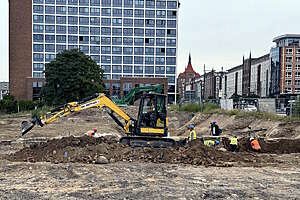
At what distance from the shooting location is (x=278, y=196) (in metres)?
7.70

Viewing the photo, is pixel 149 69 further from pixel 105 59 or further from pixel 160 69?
pixel 105 59

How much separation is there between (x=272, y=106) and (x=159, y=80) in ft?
189

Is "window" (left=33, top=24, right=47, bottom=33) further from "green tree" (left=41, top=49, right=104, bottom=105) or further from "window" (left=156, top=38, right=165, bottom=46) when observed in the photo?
"green tree" (left=41, top=49, right=104, bottom=105)

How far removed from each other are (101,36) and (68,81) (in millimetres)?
39068

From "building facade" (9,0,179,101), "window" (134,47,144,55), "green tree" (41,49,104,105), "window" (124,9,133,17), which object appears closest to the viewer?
"green tree" (41,49,104,105)

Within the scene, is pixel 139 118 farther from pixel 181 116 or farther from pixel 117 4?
pixel 117 4

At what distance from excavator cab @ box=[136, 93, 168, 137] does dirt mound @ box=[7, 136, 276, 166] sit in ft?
3.19

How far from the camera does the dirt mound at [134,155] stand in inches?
452

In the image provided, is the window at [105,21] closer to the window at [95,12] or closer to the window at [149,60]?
the window at [95,12]

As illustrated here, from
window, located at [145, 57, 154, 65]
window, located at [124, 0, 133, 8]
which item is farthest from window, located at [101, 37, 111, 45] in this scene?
window, located at [145, 57, 154, 65]

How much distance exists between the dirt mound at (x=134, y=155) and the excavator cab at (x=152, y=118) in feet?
3.19

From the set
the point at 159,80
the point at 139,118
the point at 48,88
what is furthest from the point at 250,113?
the point at 159,80

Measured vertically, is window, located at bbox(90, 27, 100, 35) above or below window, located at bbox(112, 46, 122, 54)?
above

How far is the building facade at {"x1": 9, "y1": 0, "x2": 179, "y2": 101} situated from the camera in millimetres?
82188
